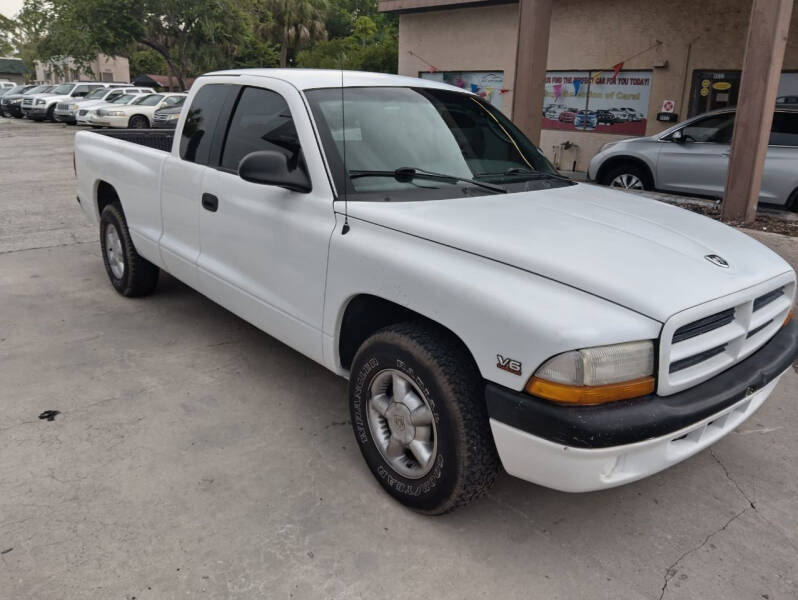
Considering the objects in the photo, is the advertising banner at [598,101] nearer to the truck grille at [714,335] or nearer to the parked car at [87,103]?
the truck grille at [714,335]

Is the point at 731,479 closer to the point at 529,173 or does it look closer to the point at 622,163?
the point at 529,173

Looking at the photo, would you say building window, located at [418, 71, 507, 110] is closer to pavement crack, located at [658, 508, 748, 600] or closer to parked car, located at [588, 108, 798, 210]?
parked car, located at [588, 108, 798, 210]

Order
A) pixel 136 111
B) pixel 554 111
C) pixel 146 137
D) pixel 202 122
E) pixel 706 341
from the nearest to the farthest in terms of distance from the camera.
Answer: pixel 706 341 → pixel 202 122 → pixel 146 137 → pixel 554 111 → pixel 136 111

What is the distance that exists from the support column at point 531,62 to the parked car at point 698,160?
156 centimetres

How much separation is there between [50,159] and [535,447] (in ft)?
53.8

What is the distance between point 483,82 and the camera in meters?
17.0

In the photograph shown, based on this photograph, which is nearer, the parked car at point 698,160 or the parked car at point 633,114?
the parked car at point 698,160

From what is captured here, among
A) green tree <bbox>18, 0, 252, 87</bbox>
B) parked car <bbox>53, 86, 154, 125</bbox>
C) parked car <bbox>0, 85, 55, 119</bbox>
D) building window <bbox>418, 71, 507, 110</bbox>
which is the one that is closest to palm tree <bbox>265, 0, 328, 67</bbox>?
green tree <bbox>18, 0, 252, 87</bbox>

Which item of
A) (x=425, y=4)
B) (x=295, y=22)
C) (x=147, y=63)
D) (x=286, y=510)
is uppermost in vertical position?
(x=295, y=22)

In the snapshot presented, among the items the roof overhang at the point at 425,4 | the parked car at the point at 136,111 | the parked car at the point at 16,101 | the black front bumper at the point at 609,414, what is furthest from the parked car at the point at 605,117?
the parked car at the point at 16,101

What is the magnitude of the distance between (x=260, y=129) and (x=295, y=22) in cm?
4547

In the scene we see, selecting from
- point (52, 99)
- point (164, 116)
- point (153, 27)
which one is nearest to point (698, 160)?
point (164, 116)

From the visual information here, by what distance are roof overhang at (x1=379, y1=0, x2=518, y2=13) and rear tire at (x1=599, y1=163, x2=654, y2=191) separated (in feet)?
22.1

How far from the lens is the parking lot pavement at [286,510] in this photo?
2.52 meters
